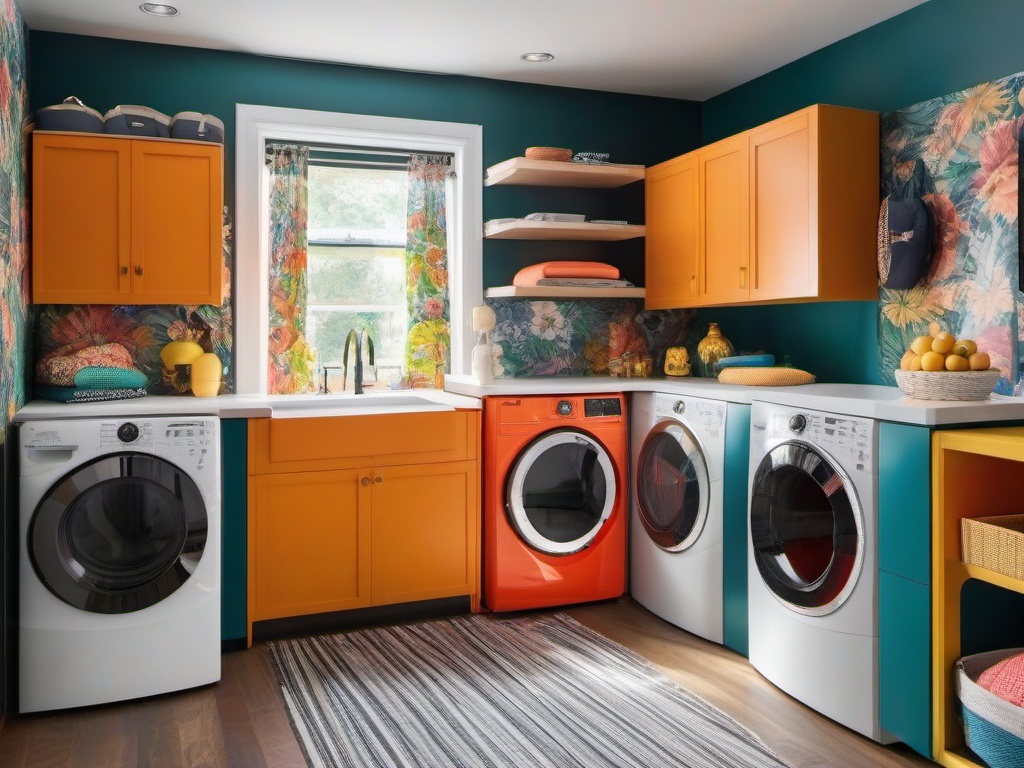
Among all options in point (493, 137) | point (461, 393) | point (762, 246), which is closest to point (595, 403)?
point (461, 393)

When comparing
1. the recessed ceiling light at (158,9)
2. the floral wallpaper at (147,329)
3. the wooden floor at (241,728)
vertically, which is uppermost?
the recessed ceiling light at (158,9)

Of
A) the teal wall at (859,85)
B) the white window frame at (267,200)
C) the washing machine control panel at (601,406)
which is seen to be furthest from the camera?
the white window frame at (267,200)

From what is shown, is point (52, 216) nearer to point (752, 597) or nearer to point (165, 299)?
point (165, 299)

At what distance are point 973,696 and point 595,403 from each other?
1.88m

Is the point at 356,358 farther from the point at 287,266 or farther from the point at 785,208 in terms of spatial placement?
the point at 785,208

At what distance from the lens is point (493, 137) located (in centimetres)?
427

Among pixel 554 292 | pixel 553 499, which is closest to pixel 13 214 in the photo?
pixel 554 292

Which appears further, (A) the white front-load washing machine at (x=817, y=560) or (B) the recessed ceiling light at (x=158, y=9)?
(B) the recessed ceiling light at (x=158, y=9)

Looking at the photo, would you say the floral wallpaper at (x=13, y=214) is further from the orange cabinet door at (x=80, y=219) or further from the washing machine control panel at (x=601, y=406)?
the washing machine control panel at (x=601, y=406)

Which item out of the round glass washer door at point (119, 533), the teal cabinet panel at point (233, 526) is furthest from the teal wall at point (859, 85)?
the round glass washer door at point (119, 533)

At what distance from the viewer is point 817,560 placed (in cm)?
270

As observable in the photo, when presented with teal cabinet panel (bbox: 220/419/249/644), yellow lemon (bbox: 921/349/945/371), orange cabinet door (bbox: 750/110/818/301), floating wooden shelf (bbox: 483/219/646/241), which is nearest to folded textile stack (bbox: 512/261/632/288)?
floating wooden shelf (bbox: 483/219/646/241)

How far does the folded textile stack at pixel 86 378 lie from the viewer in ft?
10.4

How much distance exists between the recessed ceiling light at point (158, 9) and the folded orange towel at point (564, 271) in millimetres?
Answer: 1838
